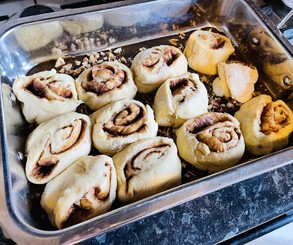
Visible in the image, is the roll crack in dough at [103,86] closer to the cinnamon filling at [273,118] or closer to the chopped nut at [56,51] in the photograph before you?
the chopped nut at [56,51]

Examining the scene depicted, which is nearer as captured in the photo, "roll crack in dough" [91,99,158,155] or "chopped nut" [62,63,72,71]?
"roll crack in dough" [91,99,158,155]

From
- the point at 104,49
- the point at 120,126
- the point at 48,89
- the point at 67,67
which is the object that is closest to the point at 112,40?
the point at 104,49

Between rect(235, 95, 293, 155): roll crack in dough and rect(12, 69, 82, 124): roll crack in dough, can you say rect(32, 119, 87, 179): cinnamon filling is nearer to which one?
rect(12, 69, 82, 124): roll crack in dough

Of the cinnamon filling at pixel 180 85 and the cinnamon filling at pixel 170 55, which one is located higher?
the cinnamon filling at pixel 170 55

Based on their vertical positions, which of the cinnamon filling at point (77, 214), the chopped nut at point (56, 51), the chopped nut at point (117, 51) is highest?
the chopped nut at point (117, 51)

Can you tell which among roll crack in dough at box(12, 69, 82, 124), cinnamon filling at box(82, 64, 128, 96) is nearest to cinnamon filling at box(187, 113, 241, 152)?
cinnamon filling at box(82, 64, 128, 96)

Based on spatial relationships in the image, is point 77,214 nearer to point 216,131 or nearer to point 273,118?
point 216,131

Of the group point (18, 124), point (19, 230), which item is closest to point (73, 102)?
point (18, 124)

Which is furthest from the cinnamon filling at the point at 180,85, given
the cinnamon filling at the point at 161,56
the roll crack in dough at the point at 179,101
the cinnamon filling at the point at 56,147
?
the cinnamon filling at the point at 56,147
